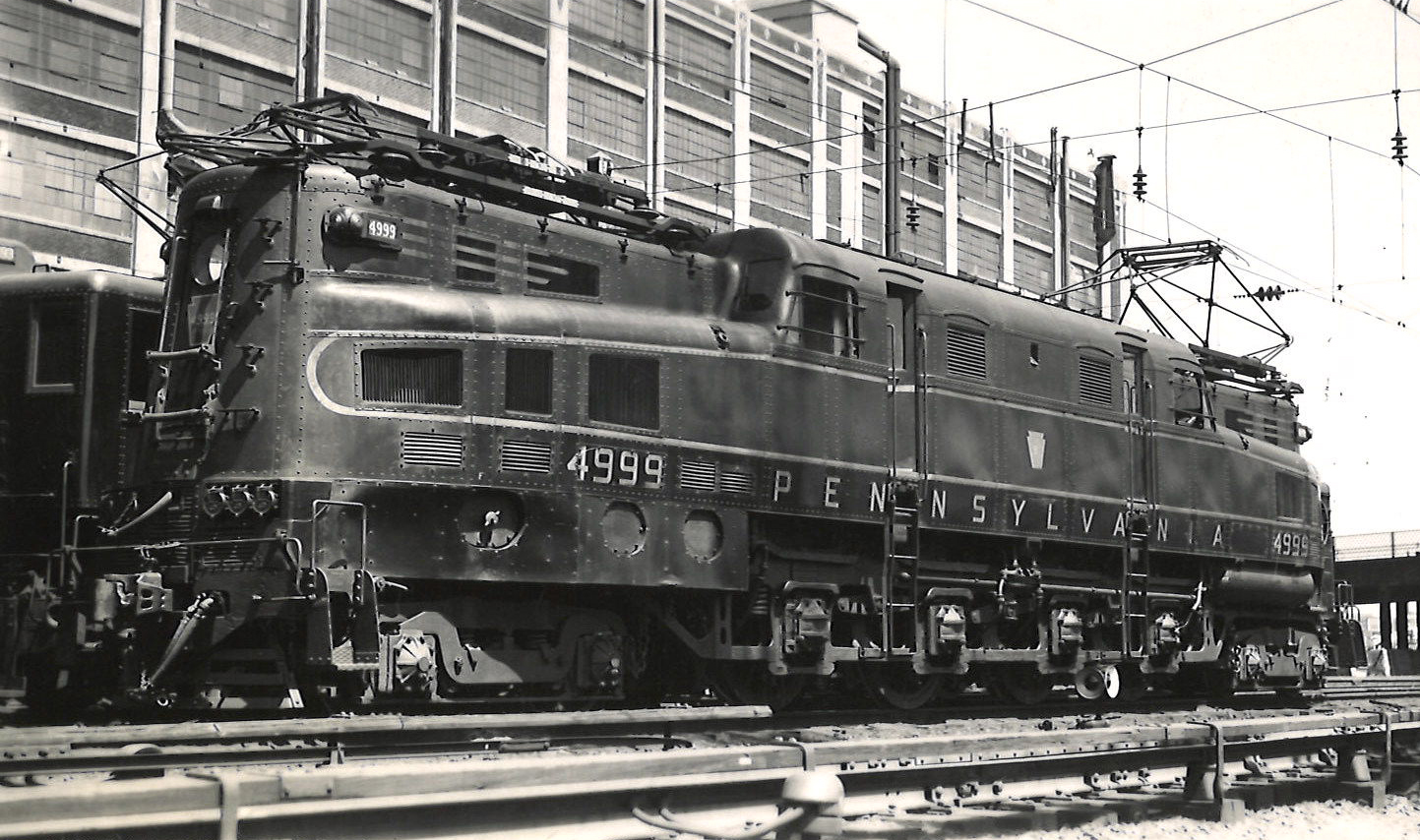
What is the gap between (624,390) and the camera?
45.8 feet

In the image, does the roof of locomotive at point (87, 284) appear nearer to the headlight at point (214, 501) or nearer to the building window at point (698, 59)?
the headlight at point (214, 501)

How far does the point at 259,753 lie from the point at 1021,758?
507 centimetres

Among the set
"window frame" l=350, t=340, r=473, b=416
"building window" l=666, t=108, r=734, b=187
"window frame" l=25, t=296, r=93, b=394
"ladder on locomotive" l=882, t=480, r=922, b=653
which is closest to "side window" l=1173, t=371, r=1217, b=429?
"ladder on locomotive" l=882, t=480, r=922, b=653

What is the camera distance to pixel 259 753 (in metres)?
9.97

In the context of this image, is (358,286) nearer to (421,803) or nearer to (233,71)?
(421,803)

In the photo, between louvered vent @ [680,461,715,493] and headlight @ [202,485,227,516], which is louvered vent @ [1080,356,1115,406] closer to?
louvered vent @ [680,461,715,493]

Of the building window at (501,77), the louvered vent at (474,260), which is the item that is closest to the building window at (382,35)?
the building window at (501,77)

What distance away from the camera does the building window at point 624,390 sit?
1373 centimetres

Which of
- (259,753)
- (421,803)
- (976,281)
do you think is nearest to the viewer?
(421,803)

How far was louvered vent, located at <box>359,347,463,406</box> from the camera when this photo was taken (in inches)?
498

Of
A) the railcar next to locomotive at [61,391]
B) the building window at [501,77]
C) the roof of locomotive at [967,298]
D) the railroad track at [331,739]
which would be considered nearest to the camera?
the railroad track at [331,739]

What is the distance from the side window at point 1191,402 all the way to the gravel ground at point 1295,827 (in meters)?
7.96

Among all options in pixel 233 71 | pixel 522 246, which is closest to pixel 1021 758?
pixel 522 246

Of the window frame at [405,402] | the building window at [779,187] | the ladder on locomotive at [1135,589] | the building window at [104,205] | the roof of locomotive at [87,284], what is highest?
the building window at [779,187]
